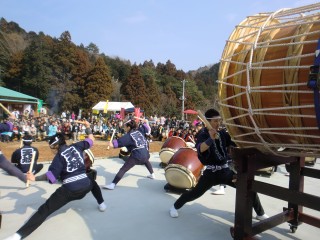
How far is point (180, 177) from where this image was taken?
4.01m

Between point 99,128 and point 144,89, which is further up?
point 144,89

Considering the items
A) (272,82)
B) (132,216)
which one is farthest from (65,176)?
(272,82)

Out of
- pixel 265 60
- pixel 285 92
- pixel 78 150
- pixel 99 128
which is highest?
pixel 265 60

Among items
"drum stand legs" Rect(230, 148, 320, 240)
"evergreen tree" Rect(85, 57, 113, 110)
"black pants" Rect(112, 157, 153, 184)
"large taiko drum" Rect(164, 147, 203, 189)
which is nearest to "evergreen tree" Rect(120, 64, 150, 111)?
"evergreen tree" Rect(85, 57, 113, 110)

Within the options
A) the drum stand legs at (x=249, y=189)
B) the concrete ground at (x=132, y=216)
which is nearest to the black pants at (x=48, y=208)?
the concrete ground at (x=132, y=216)

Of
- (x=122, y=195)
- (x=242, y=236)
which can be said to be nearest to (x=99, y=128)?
(x=122, y=195)

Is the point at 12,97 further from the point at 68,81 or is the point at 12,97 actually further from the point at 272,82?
the point at 272,82

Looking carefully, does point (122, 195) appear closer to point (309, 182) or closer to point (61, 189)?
point (61, 189)

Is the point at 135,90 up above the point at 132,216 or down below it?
above

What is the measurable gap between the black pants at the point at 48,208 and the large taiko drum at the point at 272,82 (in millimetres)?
1690

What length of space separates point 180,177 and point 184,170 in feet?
0.50

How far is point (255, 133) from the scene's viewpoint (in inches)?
79.0

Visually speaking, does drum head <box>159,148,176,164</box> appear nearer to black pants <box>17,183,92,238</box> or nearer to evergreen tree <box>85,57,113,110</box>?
black pants <box>17,183,92,238</box>

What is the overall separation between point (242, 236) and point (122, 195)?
210cm
